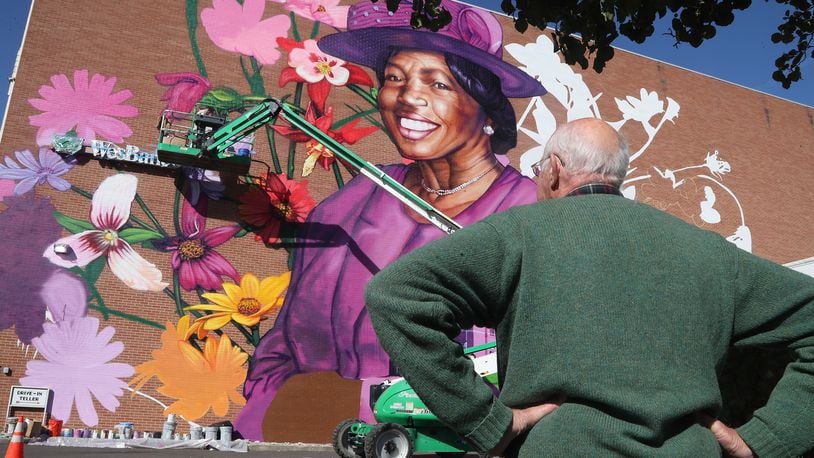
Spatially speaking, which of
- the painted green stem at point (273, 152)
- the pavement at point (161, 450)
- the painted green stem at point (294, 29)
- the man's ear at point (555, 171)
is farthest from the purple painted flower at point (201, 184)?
the man's ear at point (555, 171)

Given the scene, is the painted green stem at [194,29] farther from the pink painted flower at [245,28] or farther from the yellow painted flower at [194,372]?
the yellow painted flower at [194,372]

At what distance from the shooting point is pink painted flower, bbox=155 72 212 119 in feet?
52.0

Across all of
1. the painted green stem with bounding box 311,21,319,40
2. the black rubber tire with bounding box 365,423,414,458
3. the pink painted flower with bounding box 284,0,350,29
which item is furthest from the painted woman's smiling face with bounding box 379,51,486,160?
the black rubber tire with bounding box 365,423,414,458

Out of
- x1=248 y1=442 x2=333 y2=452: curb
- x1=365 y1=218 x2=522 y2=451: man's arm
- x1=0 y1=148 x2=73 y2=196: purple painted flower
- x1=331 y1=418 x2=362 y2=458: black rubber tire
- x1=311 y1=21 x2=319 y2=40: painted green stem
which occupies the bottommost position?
x1=248 y1=442 x2=333 y2=452: curb

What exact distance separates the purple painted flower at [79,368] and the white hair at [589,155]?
13.8 metres

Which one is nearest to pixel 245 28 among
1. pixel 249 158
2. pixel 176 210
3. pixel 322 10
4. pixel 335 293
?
pixel 322 10

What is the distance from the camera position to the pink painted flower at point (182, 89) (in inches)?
624

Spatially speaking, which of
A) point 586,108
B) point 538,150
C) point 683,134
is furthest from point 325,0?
point 683,134

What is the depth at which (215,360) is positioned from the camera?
14531mm

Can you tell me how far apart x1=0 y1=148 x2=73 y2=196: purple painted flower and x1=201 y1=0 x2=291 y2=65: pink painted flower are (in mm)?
4737

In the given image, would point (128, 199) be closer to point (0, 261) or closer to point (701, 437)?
point (0, 261)

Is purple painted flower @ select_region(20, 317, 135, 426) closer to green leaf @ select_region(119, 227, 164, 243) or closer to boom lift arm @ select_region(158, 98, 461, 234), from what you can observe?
green leaf @ select_region(119, 227, 164, 243)

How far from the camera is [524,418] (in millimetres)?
1591

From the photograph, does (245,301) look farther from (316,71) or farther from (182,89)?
(316,71)
